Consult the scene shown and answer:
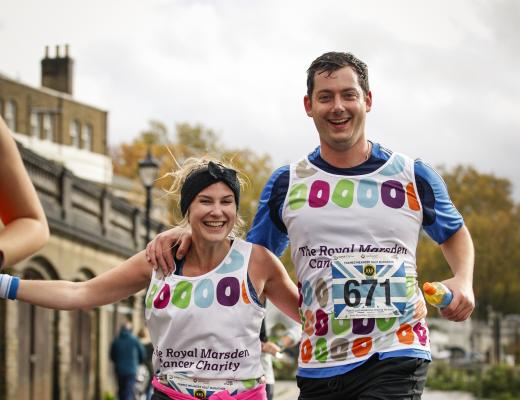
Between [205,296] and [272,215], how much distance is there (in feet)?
1.85

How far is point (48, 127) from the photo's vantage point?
74188mm

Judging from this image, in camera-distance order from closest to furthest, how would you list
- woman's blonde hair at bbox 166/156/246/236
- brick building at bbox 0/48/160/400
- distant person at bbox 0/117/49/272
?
distant person at bbox 0/117/49/272
woman's blonde hair at bbox 166/156/246/236
brick building at bbox 0/48/160/400

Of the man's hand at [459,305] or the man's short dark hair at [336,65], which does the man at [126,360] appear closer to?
the man's short dark hair at [336,65]

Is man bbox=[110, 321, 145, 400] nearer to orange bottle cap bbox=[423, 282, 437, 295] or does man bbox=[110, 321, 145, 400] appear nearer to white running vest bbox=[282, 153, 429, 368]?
white running vest bbox=[282, 153, 429, 368]

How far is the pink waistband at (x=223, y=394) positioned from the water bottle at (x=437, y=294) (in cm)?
114

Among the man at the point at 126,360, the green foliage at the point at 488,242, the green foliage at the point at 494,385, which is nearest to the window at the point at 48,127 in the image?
the green foliage at the point at 488,242

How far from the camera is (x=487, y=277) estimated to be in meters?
70.5

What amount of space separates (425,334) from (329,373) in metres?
0.53

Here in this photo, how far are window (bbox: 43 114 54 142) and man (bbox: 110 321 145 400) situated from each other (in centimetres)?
4929

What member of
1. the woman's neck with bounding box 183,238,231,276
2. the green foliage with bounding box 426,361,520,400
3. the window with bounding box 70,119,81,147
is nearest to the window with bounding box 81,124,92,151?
the window with bounding box 70,119,81,147

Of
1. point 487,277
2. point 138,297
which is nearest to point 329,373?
point 138,297

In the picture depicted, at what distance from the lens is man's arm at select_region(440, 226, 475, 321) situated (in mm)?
5660

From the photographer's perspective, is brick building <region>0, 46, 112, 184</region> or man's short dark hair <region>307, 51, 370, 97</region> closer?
man's short dark hair <region>307, 51, 370, 97</region>

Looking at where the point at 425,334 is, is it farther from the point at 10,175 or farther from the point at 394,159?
the point at 10,175
